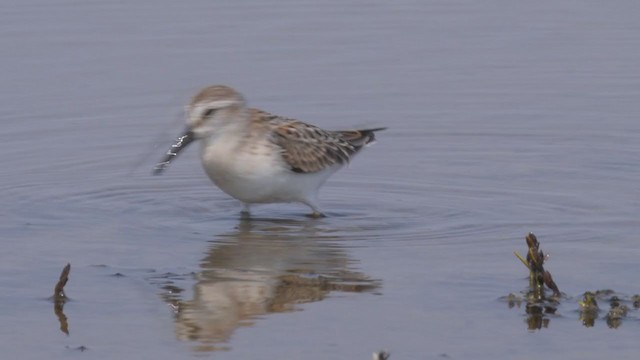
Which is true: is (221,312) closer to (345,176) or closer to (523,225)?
(523,225)

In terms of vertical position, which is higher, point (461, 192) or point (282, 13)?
point (282, 13)

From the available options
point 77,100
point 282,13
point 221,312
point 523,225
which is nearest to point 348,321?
point 221,312

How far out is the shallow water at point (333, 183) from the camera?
24.2 ft

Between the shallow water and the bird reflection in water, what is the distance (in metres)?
0.02

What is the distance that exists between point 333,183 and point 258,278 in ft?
9.84

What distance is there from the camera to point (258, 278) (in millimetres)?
8414

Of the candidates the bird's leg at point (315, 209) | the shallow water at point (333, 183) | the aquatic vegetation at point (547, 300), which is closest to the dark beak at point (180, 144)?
the shallow water at point (333, 183)

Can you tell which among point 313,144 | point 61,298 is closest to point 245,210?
point 313,144

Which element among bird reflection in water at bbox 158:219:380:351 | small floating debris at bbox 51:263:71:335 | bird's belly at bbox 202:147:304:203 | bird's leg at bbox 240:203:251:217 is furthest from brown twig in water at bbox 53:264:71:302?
bird's leg at bbox 240:203:251:217

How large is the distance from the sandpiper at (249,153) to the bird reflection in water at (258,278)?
0.24m

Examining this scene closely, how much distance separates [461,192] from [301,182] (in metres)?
1.15

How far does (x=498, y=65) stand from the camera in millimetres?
13812

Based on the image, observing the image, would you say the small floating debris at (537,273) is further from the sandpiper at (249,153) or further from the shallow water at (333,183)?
the sandpiper at (249,153)

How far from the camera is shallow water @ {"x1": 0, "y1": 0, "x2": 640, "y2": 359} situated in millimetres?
7375
